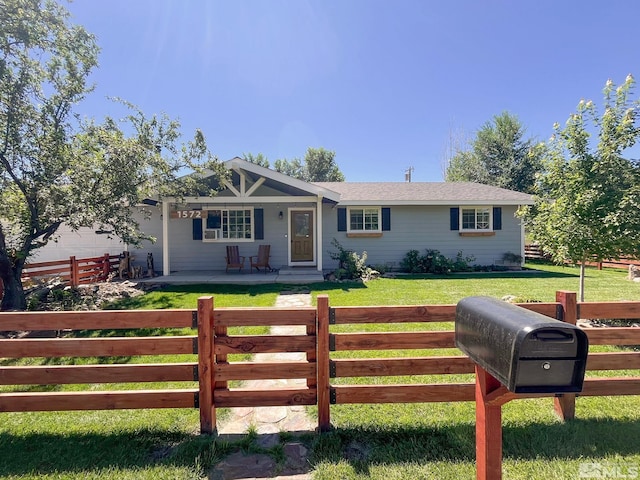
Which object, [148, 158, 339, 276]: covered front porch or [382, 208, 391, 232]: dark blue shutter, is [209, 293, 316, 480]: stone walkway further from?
[382, 208, 391, 232]: dark blue shutter

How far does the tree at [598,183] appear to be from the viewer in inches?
164

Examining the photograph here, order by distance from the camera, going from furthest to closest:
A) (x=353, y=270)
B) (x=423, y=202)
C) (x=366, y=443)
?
(x=423, y=202) → (x=353, y=270) → (x=366, y=443)

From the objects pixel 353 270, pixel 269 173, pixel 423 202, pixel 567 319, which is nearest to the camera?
pixel 567 319

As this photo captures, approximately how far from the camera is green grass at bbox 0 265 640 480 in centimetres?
184

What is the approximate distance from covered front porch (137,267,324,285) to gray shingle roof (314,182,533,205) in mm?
3007

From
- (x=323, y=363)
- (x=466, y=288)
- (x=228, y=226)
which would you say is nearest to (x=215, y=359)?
(x=323, y=363)

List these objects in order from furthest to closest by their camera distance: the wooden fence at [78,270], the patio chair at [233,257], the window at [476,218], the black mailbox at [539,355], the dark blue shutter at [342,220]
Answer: the window at [476,218] → the dark blue shutter at [342,220] → the patio chair at [233,257] → the wooden fence at [78,270] → the black mailbox at [539,355]

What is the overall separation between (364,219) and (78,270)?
28.5 ft

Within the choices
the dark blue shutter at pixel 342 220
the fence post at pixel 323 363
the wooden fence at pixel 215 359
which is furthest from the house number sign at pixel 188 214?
the fence post at pixel 323 363

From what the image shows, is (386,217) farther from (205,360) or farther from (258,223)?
(205,360)

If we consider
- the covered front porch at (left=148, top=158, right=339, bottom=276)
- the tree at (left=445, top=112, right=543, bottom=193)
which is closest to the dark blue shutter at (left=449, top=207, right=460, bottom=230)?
the covered front porch at (left=148, top=158, right=339, bottom=276)

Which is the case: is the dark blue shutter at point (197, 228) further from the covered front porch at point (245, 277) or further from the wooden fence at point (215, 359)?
the wooden fence at point (215, 359)

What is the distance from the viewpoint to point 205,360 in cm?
213

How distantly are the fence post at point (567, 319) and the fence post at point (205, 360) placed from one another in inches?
104
